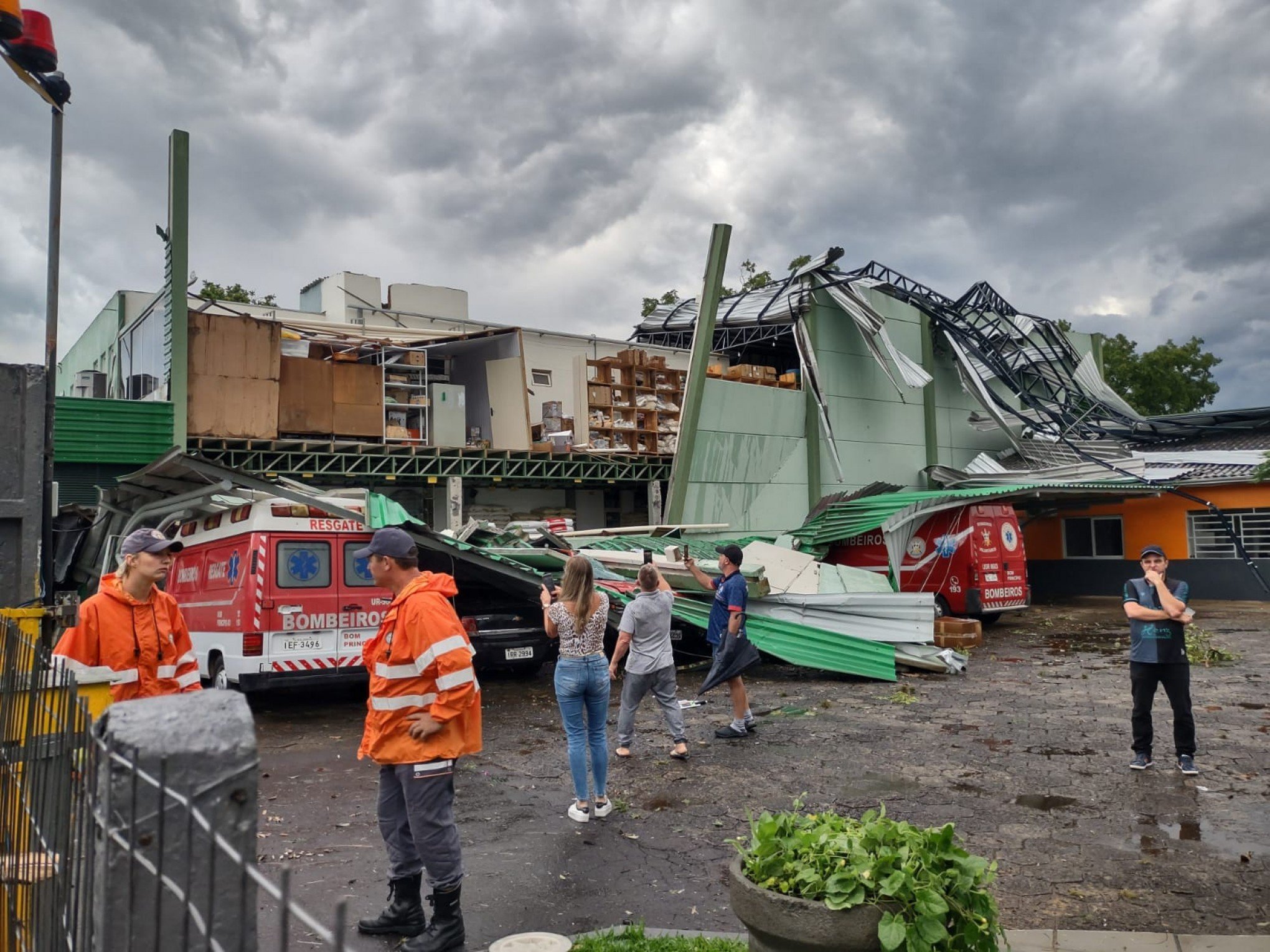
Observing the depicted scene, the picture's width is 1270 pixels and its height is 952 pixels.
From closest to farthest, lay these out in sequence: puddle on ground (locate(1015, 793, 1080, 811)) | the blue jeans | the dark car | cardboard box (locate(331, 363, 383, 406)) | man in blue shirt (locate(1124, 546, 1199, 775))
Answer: the blue jeans → puddle on ground (locate(1015, 793, 1080, 811)) → man in blue shirt (locate(1124, 546, 1199, 775)) → the dark car → cardboard box (locate(331, 363, 383, 406))

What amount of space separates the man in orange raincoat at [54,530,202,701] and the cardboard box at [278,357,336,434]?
12.3m

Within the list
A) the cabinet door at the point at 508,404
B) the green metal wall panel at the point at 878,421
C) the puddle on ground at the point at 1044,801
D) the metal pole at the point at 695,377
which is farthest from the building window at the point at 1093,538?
the puddle on ground at the point at 1044,801

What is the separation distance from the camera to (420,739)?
4215mm

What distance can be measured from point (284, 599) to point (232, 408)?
735 cm

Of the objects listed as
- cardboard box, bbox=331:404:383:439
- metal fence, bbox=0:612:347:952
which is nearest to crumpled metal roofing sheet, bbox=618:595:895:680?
cardboard box, bbox=331:404:383:439

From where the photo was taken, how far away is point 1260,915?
14.8 ft

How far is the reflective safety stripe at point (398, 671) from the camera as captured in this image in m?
4.29

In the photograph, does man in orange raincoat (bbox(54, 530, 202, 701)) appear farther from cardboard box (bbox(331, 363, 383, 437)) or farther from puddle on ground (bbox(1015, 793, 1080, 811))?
cardboard box (bbox(331, 363, 383, 437))

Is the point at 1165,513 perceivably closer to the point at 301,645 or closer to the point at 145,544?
the point at 301,645

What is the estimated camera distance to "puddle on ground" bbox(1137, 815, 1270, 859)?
5.44m

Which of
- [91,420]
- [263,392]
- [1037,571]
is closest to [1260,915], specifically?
[263,392]

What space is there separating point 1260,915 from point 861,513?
543 inches

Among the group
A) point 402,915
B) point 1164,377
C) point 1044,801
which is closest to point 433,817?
point 402,915

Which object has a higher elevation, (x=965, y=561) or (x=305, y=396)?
(x=305, y=396)
